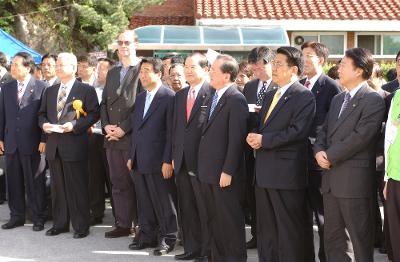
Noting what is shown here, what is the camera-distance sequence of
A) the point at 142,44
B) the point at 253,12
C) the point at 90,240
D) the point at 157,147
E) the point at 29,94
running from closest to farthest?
the point at 157,147
the point at 90,240
the point at 29,94
the point at 142,44
the point at 253,12

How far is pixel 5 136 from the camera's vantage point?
22.6 ft

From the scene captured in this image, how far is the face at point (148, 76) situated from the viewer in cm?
584

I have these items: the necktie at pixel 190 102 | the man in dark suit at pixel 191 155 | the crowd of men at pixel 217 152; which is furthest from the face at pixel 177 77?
the necktie at pixel 190 102

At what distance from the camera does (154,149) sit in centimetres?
582

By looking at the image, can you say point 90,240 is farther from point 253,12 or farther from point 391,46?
point 391,46

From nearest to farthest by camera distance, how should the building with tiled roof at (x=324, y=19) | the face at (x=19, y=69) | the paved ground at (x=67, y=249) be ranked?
the paved ground at (x=67, y=249) < the face at (x=19, y=69) < the building with tiled roof at (x=324, y=19)

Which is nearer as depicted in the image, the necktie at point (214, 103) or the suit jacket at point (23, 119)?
the necktie at point (214, 103)

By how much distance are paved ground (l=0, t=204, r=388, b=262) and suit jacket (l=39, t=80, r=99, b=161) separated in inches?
36.2

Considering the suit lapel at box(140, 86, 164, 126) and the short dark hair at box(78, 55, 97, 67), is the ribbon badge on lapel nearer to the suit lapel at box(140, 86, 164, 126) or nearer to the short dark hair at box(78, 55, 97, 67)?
the suit lapel at box(140, 86, 164, 126)

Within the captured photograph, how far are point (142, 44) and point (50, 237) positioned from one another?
8352 mm

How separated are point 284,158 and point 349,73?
866 mm

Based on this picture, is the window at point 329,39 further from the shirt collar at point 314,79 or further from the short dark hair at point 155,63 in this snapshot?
the shirt collar at point 314,79

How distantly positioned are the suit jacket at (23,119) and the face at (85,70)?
798 millimetres

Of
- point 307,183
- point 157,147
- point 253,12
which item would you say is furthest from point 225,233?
point 253,12
